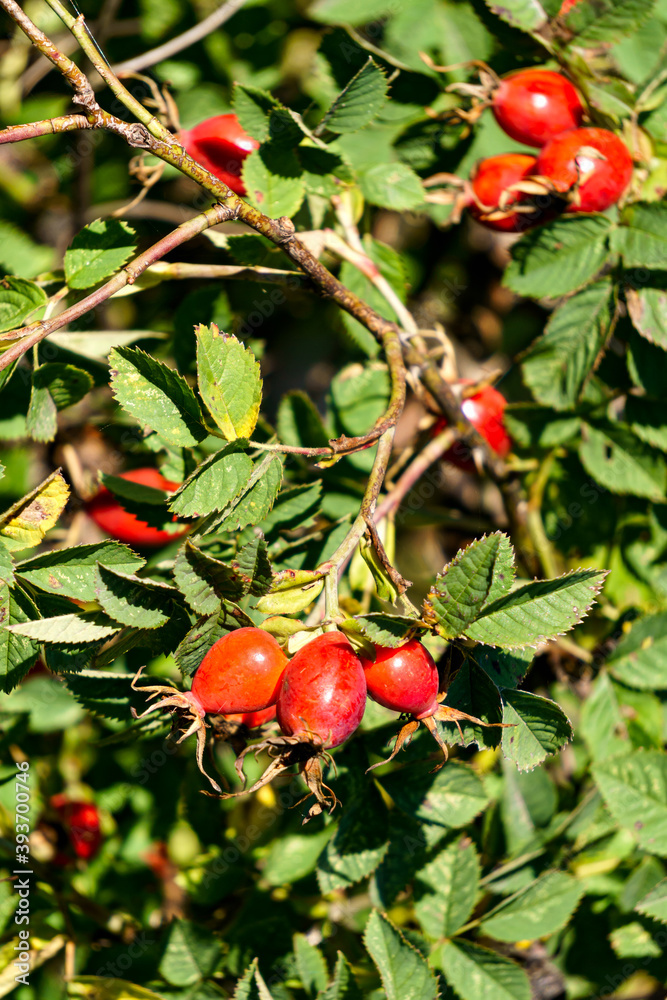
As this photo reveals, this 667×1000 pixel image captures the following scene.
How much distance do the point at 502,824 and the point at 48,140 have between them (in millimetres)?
2709

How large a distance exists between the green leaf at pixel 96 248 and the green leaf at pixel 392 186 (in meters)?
0.67

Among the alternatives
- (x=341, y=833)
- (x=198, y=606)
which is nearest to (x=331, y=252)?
(x=198, y=606)

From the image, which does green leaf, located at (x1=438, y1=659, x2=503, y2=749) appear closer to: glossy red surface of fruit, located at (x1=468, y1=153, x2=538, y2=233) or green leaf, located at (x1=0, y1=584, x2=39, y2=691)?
green leaf, located at (x1=0, y1=584, x2=39, y2=691)

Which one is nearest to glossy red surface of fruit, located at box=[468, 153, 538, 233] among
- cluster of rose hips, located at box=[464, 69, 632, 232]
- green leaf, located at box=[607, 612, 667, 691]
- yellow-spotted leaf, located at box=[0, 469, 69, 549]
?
cluster of rose hips, located at box=[464, 69, 632, 232]

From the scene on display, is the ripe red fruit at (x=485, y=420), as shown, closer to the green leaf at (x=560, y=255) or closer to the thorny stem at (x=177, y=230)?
the green leaf at (x=560, y=255)

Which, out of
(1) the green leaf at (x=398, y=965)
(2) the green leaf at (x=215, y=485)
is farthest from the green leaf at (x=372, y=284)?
(1) the green leaf at (x=398, y=965)

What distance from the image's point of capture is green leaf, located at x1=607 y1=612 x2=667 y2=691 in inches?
71.1

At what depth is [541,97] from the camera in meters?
1.59

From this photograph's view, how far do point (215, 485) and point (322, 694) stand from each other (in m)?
0.36

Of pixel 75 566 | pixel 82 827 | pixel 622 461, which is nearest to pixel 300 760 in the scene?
pixel 75 566

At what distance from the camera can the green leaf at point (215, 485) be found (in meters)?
1.08

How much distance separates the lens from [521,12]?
1.61 metres

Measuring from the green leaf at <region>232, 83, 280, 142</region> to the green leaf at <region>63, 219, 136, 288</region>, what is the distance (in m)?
0.30

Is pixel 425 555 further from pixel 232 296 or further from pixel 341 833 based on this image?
pixel 341 833
